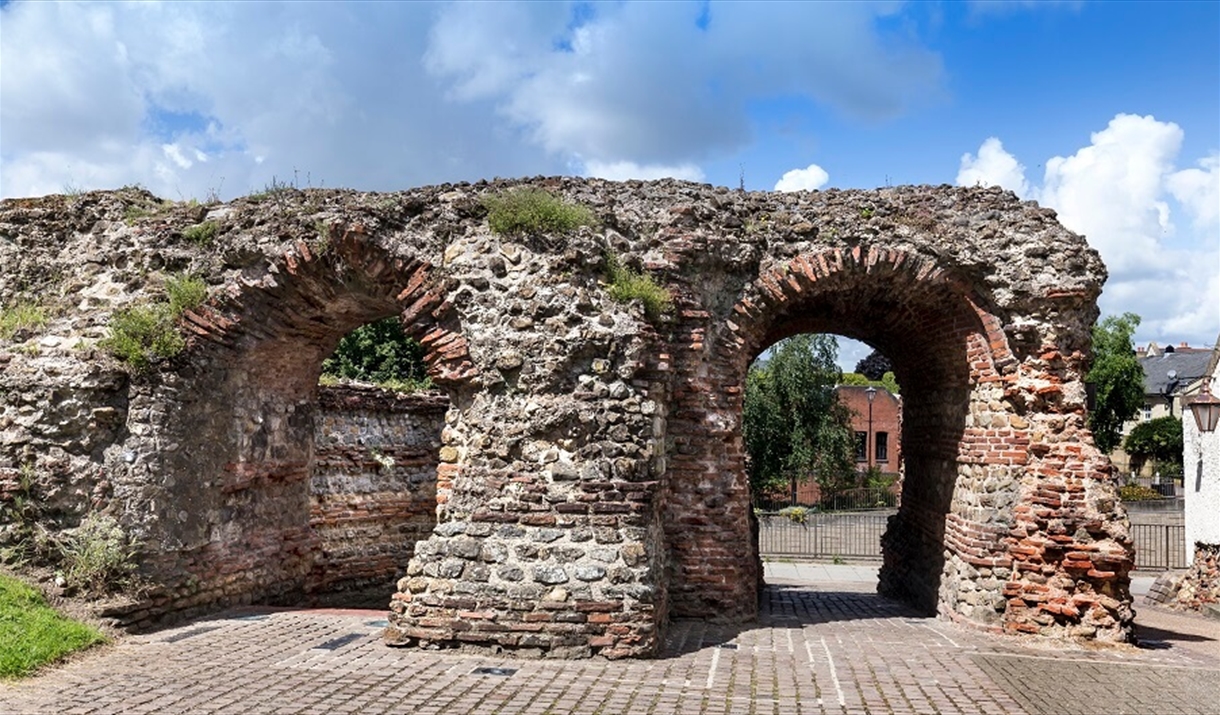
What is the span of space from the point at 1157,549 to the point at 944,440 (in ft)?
45.2

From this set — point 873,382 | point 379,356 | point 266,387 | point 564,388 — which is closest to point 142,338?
point 266,387

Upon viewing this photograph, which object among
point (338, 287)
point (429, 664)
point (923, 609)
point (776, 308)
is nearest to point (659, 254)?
point (776, 308)

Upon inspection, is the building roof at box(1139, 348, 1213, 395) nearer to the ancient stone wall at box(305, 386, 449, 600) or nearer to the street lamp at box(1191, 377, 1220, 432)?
the street lamp at box(1191, 377, 1220, 432)

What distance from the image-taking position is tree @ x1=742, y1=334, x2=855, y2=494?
1328 inches

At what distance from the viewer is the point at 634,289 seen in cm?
861

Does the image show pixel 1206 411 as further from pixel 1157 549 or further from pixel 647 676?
pixel 647 676

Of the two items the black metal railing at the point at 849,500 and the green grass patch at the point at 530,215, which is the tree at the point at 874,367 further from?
the green grass patch at the point at 530,215

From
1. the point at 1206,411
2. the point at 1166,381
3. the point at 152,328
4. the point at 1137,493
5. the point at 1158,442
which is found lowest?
the point at 1137,493

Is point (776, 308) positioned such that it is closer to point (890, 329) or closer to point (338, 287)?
point (890, 329)

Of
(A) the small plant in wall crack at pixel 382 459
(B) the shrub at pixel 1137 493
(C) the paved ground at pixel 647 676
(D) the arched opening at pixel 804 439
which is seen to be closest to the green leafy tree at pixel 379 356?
(D) the arched opening at pixel 804 439

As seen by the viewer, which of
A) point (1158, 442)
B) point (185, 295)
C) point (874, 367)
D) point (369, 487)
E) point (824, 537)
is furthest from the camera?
point (874, 367)

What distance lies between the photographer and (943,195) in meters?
9.82

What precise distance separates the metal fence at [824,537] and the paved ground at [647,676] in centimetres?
1096

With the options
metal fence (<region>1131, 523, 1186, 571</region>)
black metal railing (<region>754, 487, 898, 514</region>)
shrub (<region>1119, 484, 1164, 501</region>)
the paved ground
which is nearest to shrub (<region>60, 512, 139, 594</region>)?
the paved ground
